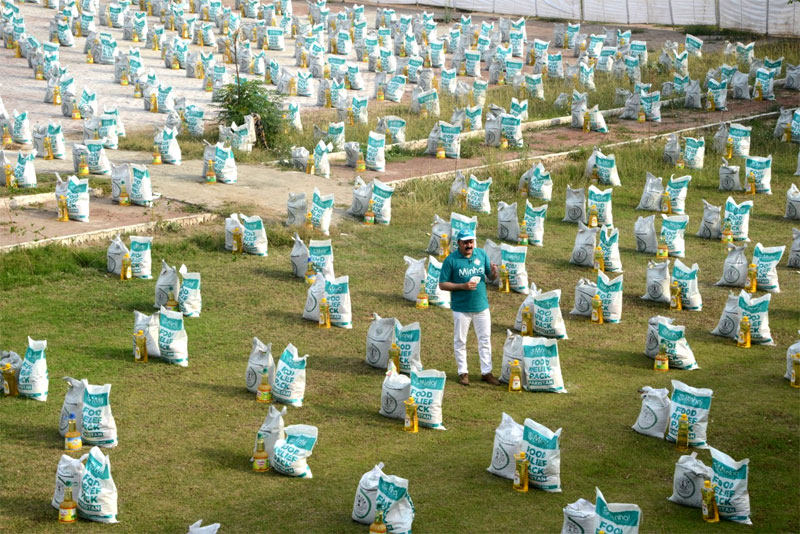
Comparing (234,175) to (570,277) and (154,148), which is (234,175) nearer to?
(154,148)

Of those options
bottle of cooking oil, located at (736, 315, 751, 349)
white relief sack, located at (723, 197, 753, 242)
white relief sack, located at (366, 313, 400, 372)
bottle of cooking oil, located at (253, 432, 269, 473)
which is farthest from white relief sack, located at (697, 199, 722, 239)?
bottle of cooking oil, located at (253, 432, 269, 473)

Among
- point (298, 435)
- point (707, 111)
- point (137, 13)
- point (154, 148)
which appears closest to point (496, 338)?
point (298, 435)

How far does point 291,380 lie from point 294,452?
1.57m

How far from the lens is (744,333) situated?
13.0m

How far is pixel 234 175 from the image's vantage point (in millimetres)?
18656

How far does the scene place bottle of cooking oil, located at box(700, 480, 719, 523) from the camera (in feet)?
28.9

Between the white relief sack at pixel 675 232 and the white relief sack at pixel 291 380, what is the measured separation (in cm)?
704

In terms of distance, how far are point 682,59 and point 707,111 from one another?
353 cm

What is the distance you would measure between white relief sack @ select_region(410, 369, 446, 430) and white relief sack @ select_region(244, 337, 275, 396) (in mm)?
1430

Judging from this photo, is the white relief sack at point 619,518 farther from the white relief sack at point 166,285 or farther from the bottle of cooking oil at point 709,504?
the white relief sack at point 166,285

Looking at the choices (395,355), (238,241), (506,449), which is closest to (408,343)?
(395,355)

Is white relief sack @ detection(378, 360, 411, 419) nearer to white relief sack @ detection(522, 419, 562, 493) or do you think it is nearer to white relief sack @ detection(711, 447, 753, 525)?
white relief sack @ detection(522, 419, 562, 493)

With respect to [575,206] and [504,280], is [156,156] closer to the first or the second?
[575,206]

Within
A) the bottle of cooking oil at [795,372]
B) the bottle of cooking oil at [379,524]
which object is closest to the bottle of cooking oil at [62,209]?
the bottle of cooking oil at [379,524]
